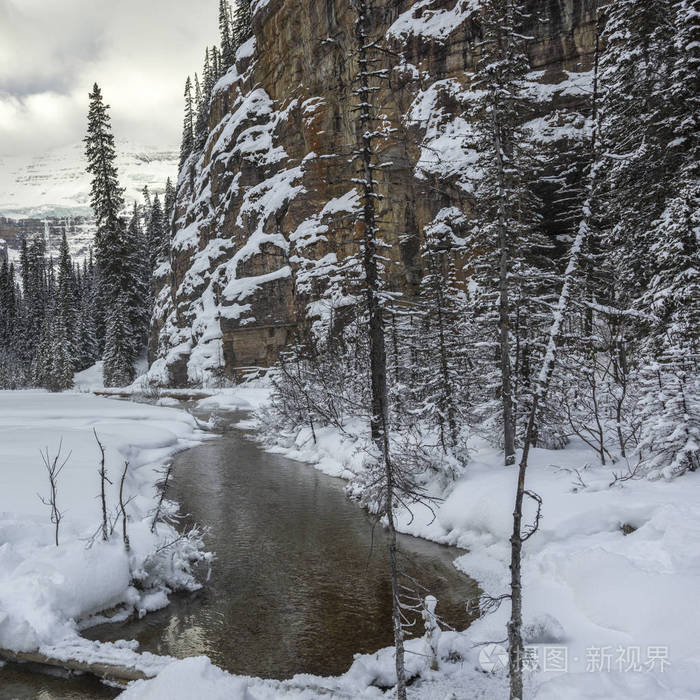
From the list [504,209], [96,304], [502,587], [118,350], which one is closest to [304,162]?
[118,350]

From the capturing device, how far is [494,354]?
1794cm

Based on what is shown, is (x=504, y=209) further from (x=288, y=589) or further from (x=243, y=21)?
(x=243, y=21)

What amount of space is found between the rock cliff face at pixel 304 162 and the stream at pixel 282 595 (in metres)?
17.3

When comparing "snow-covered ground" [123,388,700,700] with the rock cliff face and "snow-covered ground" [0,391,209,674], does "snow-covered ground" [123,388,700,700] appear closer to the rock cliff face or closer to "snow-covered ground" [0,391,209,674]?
"snow-covered ground" [0,391,209,674]

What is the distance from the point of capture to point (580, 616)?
7848 mm

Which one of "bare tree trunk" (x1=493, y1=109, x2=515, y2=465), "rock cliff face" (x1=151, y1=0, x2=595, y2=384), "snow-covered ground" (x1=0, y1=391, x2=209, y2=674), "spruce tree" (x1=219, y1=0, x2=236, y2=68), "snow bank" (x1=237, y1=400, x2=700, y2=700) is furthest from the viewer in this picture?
"spruce tree" (x1=219, y1=0, x2=236, y2=68)

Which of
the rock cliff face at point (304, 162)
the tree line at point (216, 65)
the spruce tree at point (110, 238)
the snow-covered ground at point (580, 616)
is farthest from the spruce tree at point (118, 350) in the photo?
the snow-covered ground at point (580, 616)

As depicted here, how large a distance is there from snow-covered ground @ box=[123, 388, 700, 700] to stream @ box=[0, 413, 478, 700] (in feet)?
2.67

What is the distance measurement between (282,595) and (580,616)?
5525mm

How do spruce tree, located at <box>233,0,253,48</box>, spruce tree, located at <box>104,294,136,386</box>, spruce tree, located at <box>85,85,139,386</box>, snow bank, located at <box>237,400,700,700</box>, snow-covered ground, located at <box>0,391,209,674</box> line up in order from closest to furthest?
1. snow bank, located at <box>237,400,700,700</box>
2. snow-covered ground, located at <box>0,391,209,674</box>
3. spruce tree, located at <box>85,85,139,386</box>
4. spruce tree, located at <box>104,294,136,386</box>
5. spruce tree, located at <box>233,0,253,48</box>

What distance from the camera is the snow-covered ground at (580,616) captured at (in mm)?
6000

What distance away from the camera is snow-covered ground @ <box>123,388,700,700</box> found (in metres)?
6.00

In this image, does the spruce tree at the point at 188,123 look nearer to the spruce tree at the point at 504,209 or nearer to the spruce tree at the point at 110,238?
the spruce tree at the point at 110,238

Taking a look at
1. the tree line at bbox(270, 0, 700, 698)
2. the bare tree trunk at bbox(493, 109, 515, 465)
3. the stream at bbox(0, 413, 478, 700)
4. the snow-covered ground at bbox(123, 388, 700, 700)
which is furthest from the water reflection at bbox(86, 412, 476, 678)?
the bare tree trunk at bbox(493, 109, 515, 465)
